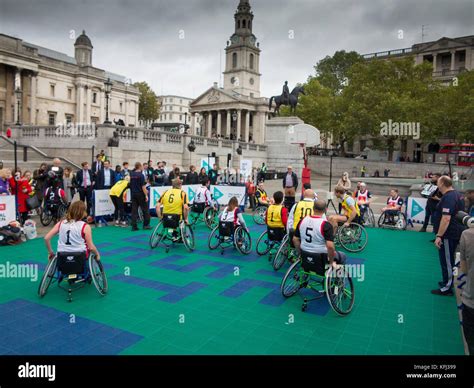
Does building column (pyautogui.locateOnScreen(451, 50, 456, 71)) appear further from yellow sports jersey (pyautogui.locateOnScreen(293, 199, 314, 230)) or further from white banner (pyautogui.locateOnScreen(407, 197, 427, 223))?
yellow sports jersey (pyautogui.locateOnScreen(293, 199, 314, 230))

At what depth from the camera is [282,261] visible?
9750 millimetres

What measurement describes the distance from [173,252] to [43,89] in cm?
5564

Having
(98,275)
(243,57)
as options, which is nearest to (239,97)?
(243,57)

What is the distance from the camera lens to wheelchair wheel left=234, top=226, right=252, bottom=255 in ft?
36.1

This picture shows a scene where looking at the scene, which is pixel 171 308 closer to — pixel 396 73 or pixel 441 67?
pixel 396 73

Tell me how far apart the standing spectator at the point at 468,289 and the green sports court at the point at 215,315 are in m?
1.29

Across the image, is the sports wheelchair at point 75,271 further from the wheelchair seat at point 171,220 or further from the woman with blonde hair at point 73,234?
the wheelchair seat at point 171,220

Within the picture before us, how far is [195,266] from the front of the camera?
9773 millimetres

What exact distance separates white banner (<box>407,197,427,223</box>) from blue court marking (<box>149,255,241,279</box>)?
9840mm

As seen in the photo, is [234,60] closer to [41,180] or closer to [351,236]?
[41,180]

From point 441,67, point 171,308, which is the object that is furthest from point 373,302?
point 441,67

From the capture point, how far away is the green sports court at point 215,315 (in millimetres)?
5625

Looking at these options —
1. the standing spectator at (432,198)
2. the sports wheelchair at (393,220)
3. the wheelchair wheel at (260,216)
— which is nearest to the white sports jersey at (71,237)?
the wheelchair wheel at (260,216)

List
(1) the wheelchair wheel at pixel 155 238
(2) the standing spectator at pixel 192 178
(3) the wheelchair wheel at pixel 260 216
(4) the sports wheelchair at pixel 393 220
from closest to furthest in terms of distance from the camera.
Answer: (1) the wheelchair wheel at pixel 155 238 → (4) the sports wheelchair at pixel 393 220 → (3) the wheelchair wheel at pixel 260 216 → (2) the standing spectator at pixel 192 178
